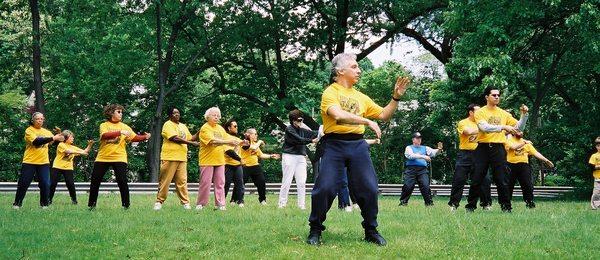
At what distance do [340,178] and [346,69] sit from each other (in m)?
1.26

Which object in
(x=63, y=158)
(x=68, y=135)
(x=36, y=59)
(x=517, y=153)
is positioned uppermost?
(x=36, y=59)

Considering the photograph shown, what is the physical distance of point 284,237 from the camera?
775 cm

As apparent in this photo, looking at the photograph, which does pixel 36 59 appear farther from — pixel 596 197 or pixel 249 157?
pixel 596 197

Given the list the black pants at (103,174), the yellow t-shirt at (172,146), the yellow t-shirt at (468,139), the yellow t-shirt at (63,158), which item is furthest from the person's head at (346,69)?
the yellow t-shirt at (63,158)

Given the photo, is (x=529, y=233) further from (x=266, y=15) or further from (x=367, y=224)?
(x=266, y=15)

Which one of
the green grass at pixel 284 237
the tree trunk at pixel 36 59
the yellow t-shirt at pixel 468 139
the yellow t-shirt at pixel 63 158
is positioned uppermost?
the tree trunk at pixel 36 59

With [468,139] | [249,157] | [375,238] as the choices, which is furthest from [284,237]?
[249,157]

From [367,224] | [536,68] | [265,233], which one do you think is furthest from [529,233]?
[536,68]

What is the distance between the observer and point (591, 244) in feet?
23.2

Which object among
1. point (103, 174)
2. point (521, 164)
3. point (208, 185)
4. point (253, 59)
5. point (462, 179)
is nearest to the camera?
point (103, 174)

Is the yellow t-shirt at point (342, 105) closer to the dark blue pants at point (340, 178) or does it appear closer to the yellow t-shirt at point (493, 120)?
the dark blue pants at point (340, 178)

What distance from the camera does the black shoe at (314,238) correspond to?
23.7 ft

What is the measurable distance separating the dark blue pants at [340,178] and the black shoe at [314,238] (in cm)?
5

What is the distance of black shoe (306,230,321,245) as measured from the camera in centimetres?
722
